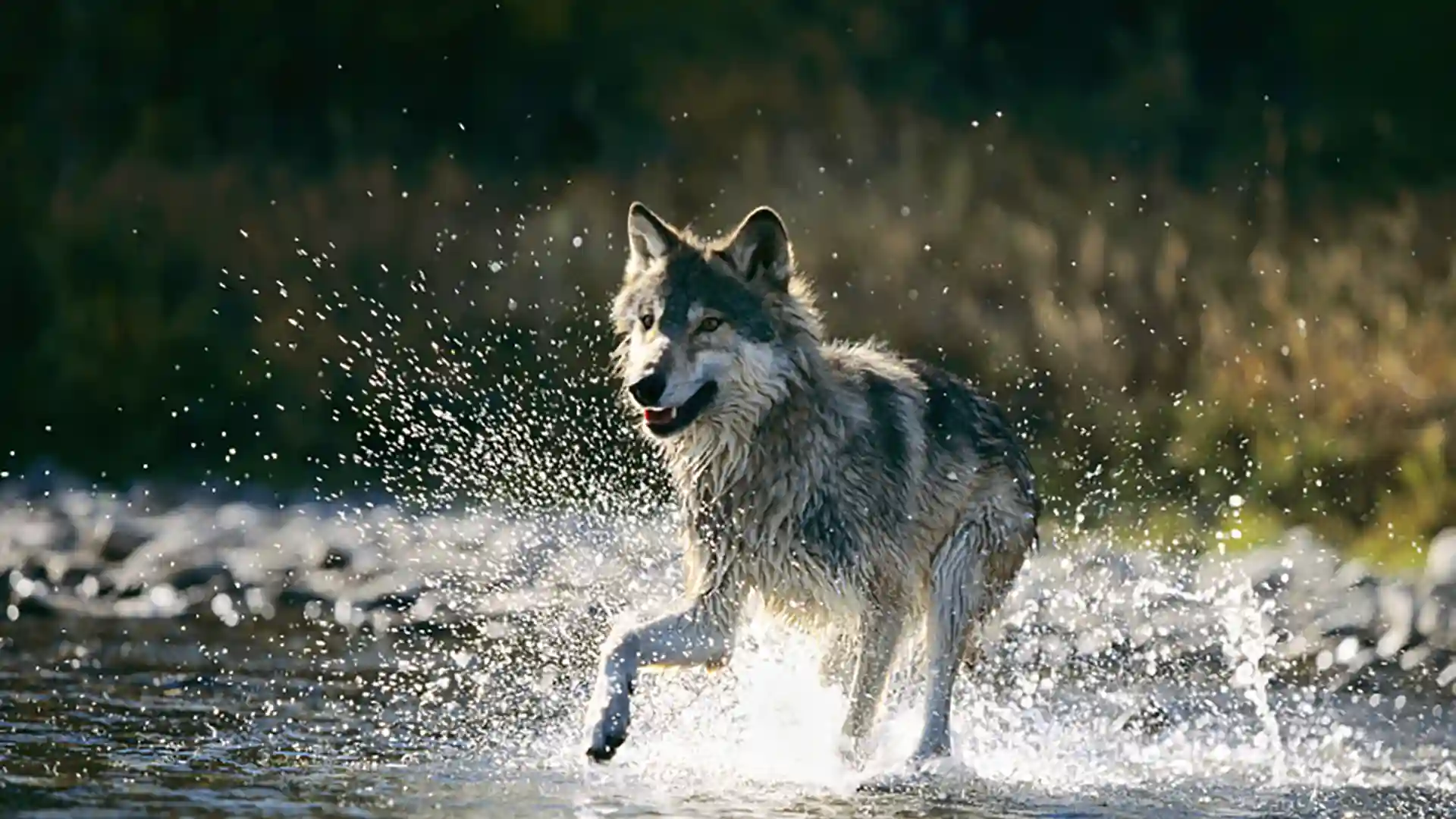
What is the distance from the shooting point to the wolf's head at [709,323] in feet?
23.2

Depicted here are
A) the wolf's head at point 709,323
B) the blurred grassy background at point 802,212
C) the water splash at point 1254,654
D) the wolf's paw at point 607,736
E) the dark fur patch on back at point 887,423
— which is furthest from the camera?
the blurred grassy background at point 802,212

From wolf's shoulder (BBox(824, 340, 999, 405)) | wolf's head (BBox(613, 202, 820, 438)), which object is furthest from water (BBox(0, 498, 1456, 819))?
wolf's head (BBox(613, 202, 820, 438))

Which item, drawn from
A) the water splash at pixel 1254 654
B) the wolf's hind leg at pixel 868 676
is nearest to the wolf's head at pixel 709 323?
the wolf's hind leg at pixel 868 676

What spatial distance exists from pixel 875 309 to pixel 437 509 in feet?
9.39

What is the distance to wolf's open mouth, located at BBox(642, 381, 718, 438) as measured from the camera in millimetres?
7031

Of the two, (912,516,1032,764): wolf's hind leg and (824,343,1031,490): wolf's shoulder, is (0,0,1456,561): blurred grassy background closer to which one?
(824,343,1031,490): wolf's shoulder

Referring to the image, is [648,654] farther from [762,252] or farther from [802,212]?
[802,212]

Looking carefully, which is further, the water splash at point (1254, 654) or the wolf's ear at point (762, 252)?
the water splash at point (1254, 654)

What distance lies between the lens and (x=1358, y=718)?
8.35 m

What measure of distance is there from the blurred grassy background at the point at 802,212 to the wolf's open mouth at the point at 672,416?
5.29 metres

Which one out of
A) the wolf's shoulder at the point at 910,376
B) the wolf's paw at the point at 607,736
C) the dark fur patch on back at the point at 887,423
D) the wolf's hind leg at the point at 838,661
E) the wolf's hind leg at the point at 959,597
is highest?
the wolf's shoulder at the point at 910,376

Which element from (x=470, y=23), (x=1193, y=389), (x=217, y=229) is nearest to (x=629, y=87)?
(x=470, y=23)

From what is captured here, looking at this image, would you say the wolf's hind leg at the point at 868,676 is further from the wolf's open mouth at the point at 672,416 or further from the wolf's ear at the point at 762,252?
the wolf's ear at the point at 762,252

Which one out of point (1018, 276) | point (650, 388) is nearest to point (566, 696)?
point (650, 388)
